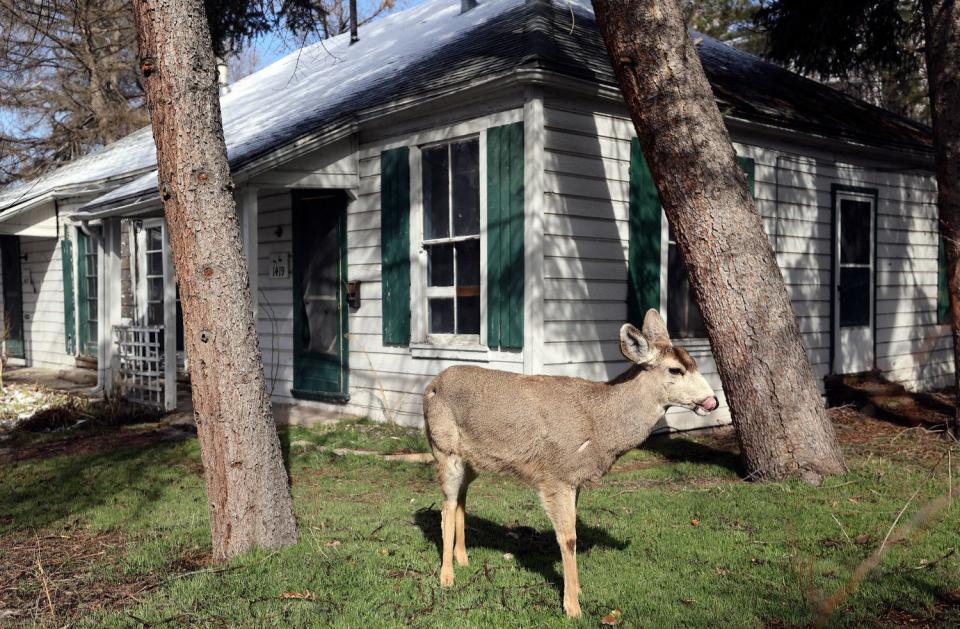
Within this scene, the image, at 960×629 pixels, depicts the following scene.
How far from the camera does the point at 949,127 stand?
7.70 m

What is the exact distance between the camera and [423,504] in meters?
6.11

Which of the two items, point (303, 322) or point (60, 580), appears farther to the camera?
point (303, 322)

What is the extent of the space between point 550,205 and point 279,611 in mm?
5172

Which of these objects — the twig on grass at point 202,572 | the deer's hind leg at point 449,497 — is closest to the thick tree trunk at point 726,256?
the deer's hind leg at point 449,497

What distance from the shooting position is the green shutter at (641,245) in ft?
28.8

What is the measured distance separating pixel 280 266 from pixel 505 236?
405cm

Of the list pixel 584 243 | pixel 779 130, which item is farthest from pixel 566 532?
pixel 779 130

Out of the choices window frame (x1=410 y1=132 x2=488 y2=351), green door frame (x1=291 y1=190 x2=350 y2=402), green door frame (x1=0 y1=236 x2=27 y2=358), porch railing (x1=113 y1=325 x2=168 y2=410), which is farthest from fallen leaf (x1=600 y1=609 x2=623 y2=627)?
green door frame (x1=0 y1=236 x2=27 y2=358)

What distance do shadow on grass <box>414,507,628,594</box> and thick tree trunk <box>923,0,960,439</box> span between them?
15.3 feet

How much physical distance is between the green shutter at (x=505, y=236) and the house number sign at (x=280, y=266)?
3.64m

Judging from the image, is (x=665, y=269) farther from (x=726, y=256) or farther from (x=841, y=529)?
(x=841, y=529)

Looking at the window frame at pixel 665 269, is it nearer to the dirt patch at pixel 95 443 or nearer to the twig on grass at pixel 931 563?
the twig on grass at pixel 931 563

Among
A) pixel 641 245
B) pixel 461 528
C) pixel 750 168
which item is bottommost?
pixel 461 528

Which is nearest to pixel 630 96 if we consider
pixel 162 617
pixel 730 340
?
pixel 730 340
